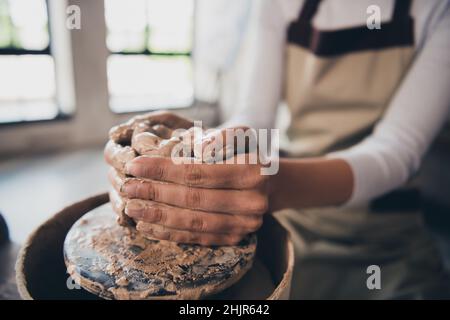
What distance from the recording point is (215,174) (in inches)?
26.0

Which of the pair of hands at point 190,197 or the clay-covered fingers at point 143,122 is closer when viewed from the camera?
the pair of hands at point 190,197

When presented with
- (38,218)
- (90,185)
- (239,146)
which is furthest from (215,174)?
(90,185)

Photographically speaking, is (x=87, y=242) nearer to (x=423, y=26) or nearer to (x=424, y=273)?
(x=424, y=273)

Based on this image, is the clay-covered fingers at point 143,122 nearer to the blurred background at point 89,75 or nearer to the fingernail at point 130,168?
the fingernail at point 130,168

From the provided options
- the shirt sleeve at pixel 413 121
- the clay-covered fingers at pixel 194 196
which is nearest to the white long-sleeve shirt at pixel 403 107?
the shirt sleeve at pixel 413 121

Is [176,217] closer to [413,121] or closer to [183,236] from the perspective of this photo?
[183,236]

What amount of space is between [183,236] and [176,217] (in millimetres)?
43

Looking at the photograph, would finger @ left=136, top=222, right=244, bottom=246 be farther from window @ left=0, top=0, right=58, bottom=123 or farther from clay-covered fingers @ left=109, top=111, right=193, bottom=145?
window @ left=0, top=0, right=58, bottom=123

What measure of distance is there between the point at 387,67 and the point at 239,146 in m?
0.81

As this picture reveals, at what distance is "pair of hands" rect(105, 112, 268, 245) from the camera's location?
650mm

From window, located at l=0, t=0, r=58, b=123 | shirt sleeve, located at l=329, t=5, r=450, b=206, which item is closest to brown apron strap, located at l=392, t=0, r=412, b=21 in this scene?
shirt sleeve, located at l=329, t=5, r=450, b=206

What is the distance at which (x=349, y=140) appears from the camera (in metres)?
1.32

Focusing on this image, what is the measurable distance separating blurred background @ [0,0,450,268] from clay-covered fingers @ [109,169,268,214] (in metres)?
2.35

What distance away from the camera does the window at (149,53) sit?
402 cm
